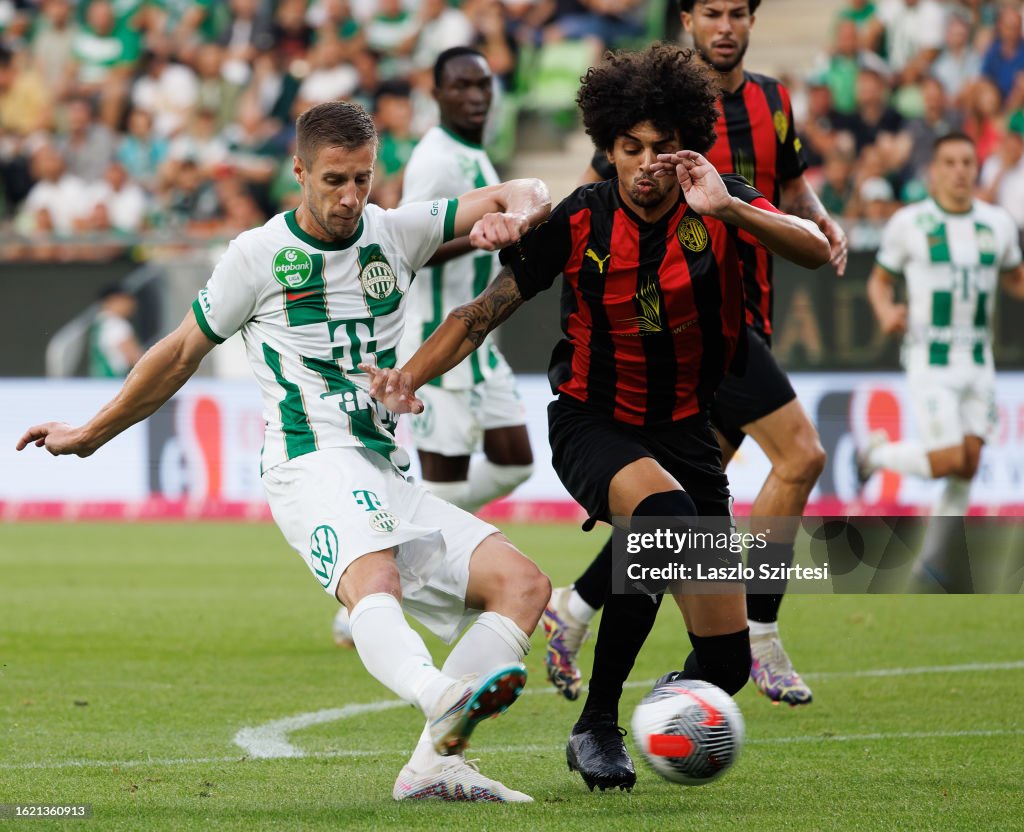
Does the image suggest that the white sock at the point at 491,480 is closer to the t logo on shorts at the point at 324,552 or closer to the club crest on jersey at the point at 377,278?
the club crest on jersey at the point at 377,278

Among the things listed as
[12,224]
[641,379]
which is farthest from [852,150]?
[641,379]

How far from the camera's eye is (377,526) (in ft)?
15.5

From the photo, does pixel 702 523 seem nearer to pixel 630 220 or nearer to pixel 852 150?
pixel 630 220

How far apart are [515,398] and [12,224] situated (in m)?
11.1

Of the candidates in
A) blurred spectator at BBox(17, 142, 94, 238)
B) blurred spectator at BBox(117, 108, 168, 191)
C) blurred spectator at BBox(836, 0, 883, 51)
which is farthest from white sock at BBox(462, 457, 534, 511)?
blurred spectator at BBox(117, 108, 168, 191)

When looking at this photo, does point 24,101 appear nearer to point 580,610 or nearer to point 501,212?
point 580,610

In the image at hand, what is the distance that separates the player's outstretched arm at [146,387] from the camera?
498cm

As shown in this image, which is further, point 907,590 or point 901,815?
point 907,590

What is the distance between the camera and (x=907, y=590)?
10.1 metres

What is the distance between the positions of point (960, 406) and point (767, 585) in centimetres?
452

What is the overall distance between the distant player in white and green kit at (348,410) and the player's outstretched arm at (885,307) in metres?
5.13

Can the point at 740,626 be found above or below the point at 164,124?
below

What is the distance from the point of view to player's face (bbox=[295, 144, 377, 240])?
4.86 m

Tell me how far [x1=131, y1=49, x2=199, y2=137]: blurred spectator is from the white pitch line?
570 inches
